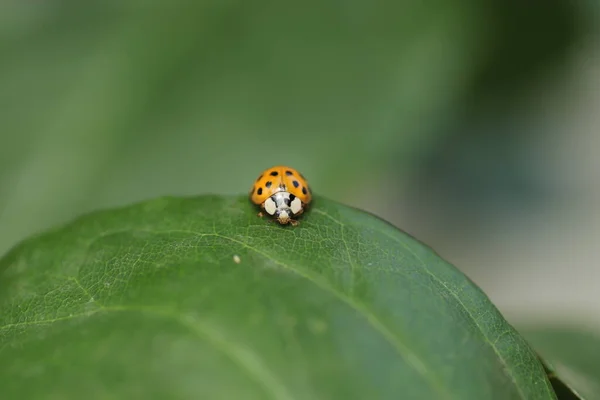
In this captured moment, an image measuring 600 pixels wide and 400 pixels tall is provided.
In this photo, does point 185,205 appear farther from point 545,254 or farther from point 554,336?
point 545,254

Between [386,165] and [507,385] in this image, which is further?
[386,165]

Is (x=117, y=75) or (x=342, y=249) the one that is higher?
(x=117, y=75)

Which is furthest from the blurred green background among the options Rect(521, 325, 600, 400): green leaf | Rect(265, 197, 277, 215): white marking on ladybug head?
Rect(265, 197, 277, 215): white marking on ladybug head

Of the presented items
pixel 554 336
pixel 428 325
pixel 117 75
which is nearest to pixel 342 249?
pixel 428 325

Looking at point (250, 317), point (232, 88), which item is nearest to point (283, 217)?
point (250, 317)

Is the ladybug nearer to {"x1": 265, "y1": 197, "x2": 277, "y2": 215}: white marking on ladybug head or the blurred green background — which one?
{"x1": 265, "y1": 197, "x2": 277, "y2": 215}: white marking on ladybug head

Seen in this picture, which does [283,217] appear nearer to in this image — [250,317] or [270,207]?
[270,207]
